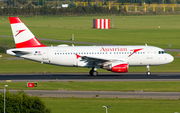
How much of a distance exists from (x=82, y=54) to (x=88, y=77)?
14.3 ft

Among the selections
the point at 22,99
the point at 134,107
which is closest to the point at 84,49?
A: the point at 134,107

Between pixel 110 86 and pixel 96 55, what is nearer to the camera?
pixel 110 86

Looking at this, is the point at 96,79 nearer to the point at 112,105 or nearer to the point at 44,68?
the point at 112,105

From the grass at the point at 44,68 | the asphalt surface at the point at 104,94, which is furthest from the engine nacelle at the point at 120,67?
the asphalt surface at the point at 104,94

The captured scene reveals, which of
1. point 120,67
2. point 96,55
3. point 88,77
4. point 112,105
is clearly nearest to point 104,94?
point 112,105

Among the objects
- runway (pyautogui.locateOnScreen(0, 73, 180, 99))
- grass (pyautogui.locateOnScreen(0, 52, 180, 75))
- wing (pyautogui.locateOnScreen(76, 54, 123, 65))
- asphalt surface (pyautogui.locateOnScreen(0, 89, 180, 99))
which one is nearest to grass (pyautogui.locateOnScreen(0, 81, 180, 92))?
asphalt surface (pyautogui.locateOnScreen(0, 89, 180, 99))

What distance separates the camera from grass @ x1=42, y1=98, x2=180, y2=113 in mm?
40125

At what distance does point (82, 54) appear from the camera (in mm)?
61906

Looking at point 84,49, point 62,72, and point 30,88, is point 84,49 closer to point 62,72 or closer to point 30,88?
point 62,72

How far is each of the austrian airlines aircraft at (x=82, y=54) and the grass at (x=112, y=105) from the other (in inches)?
671

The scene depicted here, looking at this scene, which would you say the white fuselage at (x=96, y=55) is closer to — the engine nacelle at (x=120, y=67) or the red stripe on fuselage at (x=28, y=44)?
the red stripe on fuselage at (x=28, y=44)

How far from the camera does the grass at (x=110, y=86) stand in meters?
51.8

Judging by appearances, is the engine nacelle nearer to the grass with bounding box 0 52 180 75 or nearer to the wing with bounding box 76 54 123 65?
the wing with bounding box 76 54 123 65

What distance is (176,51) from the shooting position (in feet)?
326
